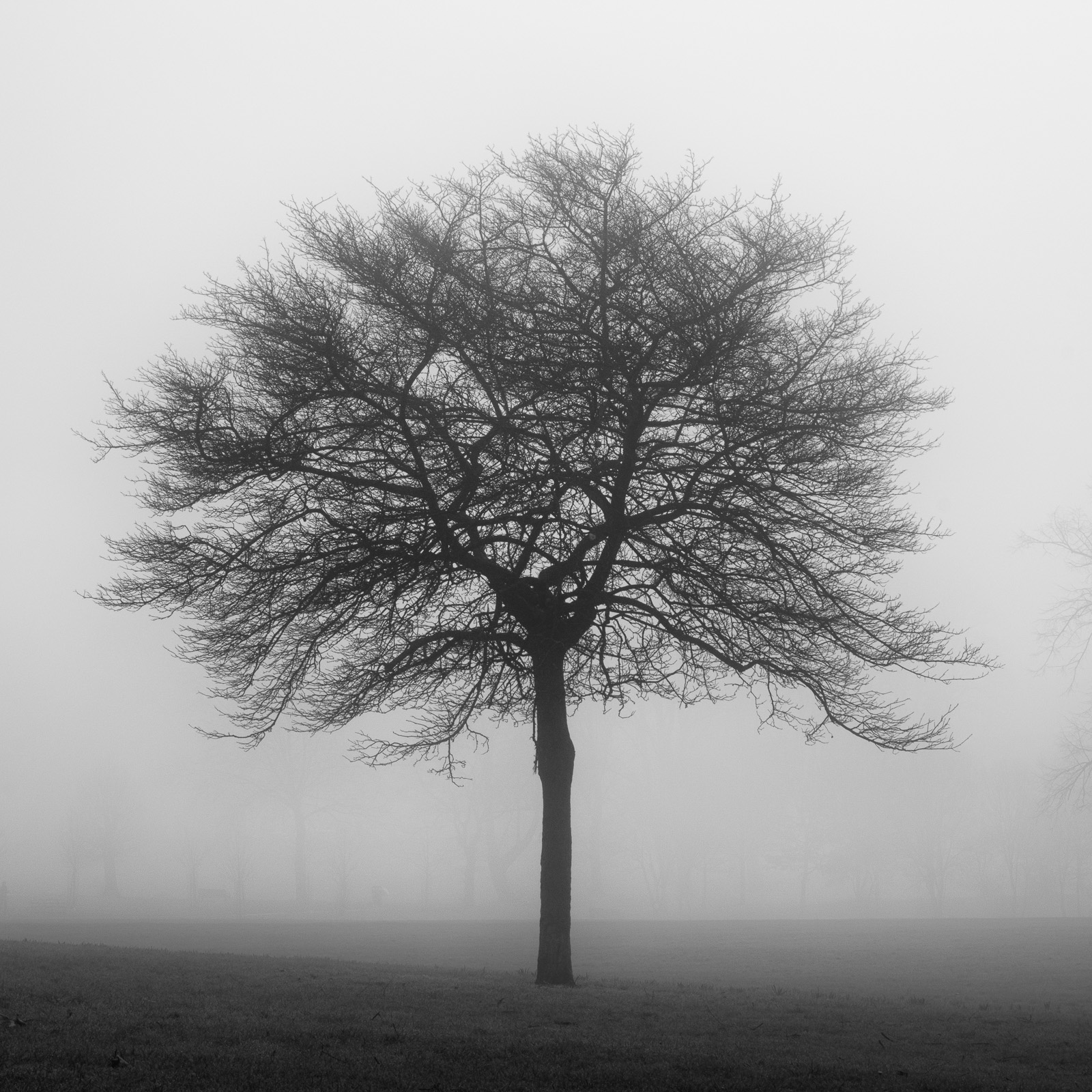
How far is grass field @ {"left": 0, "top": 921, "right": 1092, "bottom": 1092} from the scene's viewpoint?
909 cm

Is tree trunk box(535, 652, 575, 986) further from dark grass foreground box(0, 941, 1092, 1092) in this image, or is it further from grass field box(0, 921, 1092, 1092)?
Answer: dark grass foreground box(0, 941, 1092, 1092)

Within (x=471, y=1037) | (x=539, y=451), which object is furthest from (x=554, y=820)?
(x=471, y=1037)

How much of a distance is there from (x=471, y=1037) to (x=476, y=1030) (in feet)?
1.69

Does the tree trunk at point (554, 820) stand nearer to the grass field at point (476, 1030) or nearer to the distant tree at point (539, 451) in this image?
the distant tree at point (539, 451)

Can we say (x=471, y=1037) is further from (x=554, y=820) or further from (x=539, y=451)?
(x=539, y=451)

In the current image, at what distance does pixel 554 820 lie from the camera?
1733 centimetres

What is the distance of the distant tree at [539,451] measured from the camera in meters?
16.0

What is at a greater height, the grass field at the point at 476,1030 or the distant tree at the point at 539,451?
the distant tree at the point at 539,451

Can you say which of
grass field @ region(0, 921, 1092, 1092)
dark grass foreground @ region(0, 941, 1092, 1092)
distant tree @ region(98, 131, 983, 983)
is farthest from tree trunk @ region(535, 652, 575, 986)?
dark grass foreground @ region(0, 941, 1092, 1092)

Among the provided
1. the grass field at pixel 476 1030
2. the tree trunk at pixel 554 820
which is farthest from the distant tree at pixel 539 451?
the grass field at pixel 476 1030

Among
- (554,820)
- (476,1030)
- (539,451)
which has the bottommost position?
(476,1030)

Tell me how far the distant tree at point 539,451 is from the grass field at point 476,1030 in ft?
11.5

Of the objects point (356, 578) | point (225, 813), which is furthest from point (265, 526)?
point (225, 813)

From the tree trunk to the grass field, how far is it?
2.09 ft
